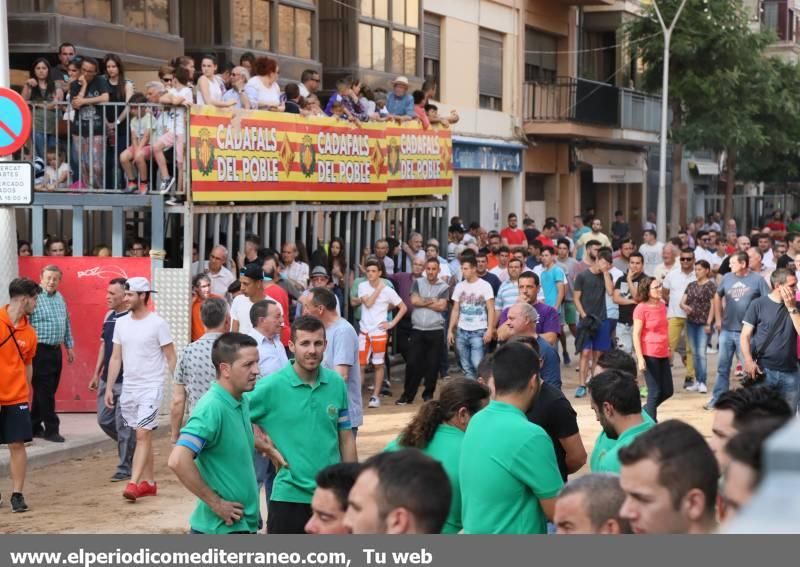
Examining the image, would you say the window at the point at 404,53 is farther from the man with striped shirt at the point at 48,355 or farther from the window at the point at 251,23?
the man with striped shirt at the point at 48,355

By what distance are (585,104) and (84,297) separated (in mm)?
Answer: 23766

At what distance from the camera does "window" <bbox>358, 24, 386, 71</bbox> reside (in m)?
26.6

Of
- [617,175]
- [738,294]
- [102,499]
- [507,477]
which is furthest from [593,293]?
[617,175]

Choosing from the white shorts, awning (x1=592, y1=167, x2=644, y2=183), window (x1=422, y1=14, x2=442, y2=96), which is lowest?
the white shorts

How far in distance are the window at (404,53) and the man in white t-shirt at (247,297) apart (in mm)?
15516

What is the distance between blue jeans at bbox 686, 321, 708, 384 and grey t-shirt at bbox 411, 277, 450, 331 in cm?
292

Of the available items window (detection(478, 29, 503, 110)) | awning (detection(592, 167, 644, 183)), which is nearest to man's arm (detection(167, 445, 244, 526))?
window (detection(478, 29, 503, 110))

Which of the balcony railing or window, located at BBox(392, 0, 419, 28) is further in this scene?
the balcony railing

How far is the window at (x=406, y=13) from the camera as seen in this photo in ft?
92.2

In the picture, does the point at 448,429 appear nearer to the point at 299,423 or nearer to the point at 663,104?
the point at 299,423

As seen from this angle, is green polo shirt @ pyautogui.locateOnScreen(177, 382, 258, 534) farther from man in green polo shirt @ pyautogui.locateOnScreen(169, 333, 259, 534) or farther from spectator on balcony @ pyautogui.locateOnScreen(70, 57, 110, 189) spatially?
spectator on balcony @ pyautogui.locateOnScreen(70, 57, 110, 189)

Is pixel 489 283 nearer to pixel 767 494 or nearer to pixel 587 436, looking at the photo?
pixel 587 436

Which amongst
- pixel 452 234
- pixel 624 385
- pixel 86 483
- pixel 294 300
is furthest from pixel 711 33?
pixel 624 385

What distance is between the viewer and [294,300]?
1688 cm
